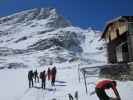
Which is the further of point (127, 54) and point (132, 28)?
point (127, 54)

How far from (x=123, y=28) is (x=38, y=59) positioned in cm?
13002

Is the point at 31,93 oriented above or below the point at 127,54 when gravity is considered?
below

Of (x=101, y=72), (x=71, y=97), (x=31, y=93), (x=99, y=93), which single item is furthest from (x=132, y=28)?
(x=99, y=93)

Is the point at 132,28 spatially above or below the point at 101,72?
above

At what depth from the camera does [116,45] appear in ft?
111

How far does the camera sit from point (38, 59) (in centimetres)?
15962

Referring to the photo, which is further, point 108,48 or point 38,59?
point 38,59

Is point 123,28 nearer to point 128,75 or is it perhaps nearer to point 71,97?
point 128,75

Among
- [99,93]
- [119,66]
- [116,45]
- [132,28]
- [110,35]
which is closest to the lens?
[99,93]

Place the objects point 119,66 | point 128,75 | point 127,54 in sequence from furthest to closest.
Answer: point 127,54 < point 119,66 < point 128,75

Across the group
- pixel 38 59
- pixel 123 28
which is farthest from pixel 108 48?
pixel 38 59

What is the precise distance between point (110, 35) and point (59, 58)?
12834 centimetres

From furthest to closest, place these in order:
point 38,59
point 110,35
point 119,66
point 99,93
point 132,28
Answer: point 38,59 < point 110,35 < point 132,28 < point 119,66 < point 99,93

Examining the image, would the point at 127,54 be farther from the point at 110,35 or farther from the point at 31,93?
the point at 31,93
